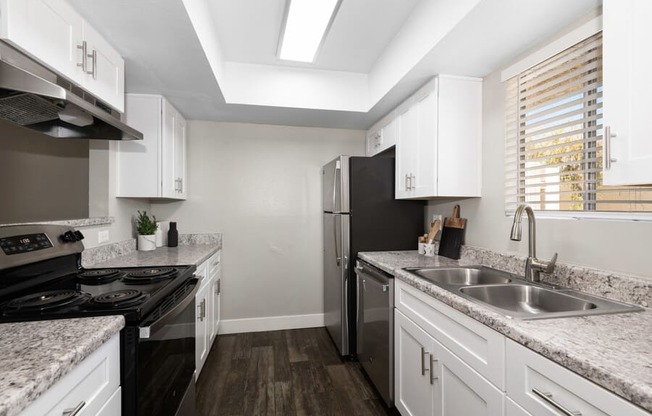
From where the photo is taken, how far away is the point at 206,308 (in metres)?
2.44

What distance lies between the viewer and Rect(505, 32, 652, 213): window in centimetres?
144

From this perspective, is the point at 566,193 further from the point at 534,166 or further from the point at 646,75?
the point at 646,75

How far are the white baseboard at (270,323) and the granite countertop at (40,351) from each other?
7.85 ft

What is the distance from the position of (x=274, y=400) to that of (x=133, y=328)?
140cm

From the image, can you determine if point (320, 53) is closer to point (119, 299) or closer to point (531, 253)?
point (531, 253)

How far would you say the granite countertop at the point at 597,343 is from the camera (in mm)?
701

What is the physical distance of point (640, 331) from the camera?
0.95 m

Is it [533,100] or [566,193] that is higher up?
[533,100]

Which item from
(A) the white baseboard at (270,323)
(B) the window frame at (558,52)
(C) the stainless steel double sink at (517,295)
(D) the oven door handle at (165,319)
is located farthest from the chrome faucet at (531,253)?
(A) the white baseboard at (270,323)

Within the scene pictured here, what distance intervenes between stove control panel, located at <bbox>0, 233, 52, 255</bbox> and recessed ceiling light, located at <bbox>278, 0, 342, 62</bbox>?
70.2 inches

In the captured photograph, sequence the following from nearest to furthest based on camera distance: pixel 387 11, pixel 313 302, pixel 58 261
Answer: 1. pixel 58 261
2. pixel 387 11
3. pixel 313 302

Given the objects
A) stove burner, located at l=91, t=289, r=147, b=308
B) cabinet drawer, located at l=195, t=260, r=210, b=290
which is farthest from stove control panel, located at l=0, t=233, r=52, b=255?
cabinet drawer, located at l=195, t=260, r=210, b=290

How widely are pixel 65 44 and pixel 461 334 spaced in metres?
2.10

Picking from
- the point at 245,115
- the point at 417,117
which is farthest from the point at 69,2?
the point at 417,117
